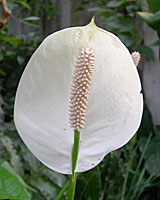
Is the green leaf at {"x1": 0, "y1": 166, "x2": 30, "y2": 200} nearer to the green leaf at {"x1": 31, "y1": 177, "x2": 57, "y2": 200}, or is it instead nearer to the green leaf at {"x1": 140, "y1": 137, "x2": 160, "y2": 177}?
the green leaf at {"x1": 31, "y1": 177, "x2": 57, "y2": 200}

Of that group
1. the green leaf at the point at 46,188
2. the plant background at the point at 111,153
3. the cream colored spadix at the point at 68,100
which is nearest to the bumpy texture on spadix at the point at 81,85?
the cream colored spadix at the point at 68,100

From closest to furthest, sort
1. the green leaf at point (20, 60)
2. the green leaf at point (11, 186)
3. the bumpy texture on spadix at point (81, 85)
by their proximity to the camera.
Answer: the bumpy texture on spadix at point (81, 85), the green leaf at point (11, 186), the green leaf at point (20, 60)

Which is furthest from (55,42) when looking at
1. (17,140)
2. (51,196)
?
(17,140)

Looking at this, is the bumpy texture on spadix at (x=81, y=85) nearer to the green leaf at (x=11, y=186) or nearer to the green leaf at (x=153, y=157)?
the green leaf at (x=11, y=186)

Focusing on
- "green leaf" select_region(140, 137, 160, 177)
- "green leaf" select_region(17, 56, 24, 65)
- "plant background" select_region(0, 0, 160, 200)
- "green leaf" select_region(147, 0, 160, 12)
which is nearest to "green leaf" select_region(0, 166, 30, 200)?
"plant background" select_region(0, 0, 160, 200)

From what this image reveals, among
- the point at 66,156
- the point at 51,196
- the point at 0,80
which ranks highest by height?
the point at 66,156

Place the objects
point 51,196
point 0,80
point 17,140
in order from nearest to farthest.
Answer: point 51,196, point 17,140, point 0,80

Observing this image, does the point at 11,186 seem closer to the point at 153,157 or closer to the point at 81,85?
the point at 81,85

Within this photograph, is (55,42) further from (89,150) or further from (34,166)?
(34,166)
